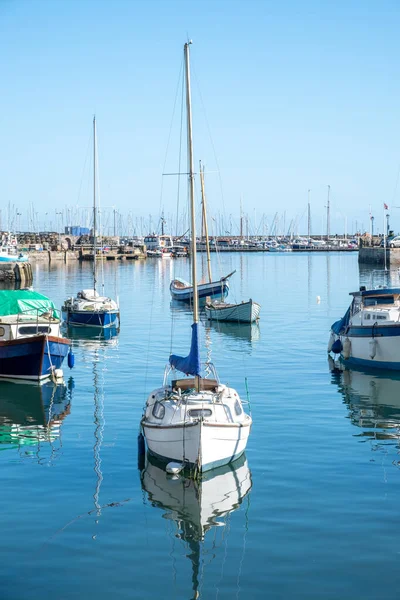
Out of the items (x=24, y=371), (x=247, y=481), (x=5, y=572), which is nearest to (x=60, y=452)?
(x=247, y=481)

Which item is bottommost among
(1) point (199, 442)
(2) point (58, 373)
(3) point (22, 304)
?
(2) point (58, 373)

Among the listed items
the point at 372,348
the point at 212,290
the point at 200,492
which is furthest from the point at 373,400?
the point at 212,290

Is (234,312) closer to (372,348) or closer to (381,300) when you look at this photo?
(381,300)

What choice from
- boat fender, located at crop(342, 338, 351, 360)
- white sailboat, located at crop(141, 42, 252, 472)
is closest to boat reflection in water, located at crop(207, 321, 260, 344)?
boat fender, located at crop(342, 338, 351, 360)

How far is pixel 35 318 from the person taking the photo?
120 ft

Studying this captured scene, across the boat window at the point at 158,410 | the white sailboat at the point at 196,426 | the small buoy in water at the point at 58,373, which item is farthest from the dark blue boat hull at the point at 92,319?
the boat window at the point at 158,410

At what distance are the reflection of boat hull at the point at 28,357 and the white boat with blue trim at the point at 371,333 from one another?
13729 millimetres

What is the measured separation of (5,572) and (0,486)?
16.5 ft

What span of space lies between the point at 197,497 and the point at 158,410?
304cm

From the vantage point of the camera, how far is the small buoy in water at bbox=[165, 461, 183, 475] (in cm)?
2042

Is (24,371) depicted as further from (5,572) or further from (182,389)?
(5,572)

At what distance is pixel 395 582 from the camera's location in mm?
14844

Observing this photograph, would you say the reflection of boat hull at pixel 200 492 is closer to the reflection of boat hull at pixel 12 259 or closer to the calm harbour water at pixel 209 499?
the calm harbour water at pixel 209 499

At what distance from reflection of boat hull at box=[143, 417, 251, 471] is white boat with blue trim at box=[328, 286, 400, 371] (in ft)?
54.9
